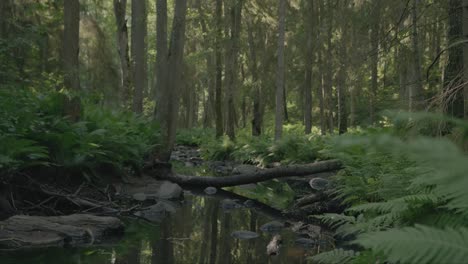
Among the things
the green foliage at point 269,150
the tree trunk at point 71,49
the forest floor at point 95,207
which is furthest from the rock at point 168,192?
the green foliage at point 269,150

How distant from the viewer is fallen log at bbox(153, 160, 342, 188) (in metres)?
8.61

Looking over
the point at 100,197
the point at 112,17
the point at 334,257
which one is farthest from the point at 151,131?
the point at 112,17

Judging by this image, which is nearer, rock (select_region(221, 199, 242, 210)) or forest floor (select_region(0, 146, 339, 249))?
forest floor (select_region(0, 146, 339, 249))

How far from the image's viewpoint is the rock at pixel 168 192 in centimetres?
849

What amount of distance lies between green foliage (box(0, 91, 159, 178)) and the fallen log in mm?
865

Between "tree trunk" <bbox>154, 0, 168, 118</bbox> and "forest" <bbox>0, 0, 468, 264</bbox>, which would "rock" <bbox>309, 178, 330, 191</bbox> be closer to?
"forest" <bbox>0, 0, 468, 264</bbox>

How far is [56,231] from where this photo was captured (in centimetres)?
543

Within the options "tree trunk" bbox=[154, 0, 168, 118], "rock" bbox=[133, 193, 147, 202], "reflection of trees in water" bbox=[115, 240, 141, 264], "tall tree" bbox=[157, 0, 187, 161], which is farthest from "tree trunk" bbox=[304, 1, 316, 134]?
"reflection of trees in water" bbox=[115, 240, 141, 264]

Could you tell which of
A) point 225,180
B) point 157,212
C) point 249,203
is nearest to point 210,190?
point 225,180

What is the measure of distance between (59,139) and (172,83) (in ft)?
13.5

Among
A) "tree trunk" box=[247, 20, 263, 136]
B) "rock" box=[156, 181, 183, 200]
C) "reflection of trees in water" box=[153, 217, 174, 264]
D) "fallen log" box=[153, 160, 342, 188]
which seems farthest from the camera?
"tree trunk" box=[247, 20, 263, 136]

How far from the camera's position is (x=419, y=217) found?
3.20 meters

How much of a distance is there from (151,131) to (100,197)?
307cm

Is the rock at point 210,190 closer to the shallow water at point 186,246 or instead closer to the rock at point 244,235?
the shallow water at point 186,246
